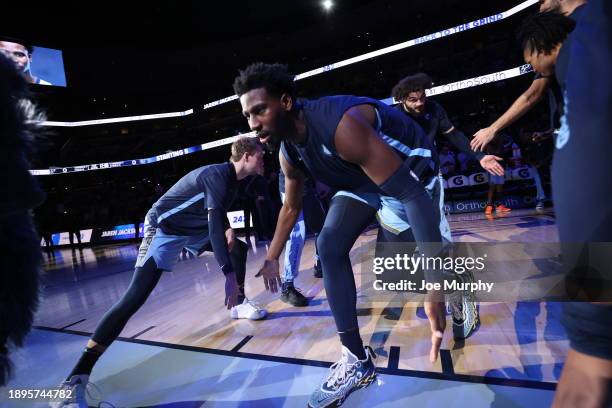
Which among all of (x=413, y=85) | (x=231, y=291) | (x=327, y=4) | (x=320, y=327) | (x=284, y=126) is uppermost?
(x=327, y=4)

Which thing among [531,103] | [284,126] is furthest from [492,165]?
[284,126]

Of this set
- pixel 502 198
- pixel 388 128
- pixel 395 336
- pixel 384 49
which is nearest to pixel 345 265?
pixel 388 128

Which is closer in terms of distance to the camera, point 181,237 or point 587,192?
point 587,192

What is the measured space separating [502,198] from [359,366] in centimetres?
756

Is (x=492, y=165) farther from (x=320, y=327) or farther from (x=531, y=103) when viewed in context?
(x=320, y=327)

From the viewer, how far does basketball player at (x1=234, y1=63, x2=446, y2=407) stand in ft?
4.28

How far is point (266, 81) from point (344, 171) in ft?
1.74

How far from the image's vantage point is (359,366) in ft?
5.08

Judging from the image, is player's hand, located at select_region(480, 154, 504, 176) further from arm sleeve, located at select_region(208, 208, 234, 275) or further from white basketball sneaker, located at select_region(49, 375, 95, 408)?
white basketball sneaker, located at select_region(49, 375, 95, 408)

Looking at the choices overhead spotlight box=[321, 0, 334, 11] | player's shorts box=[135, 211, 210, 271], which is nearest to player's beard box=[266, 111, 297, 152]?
player's shorts box=[135, 211, 210, 271]

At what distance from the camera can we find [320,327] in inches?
96.3

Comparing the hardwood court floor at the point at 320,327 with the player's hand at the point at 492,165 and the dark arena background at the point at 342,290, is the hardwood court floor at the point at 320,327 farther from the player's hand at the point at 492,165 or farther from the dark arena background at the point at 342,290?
the player's hand at the point at 492,165

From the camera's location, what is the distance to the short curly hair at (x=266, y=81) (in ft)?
4.95

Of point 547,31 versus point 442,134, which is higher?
point 547,31
